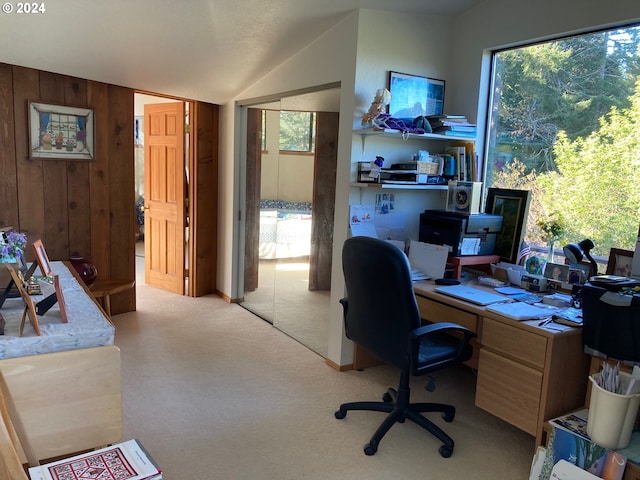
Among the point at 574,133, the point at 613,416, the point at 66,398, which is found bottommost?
the point at 613,416

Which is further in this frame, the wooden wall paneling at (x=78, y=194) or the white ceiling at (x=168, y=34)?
the wooden wall paneling at (x=78, y=194)

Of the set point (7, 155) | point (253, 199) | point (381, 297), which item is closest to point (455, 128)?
point (381, 297)

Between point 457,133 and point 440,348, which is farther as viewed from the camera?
point 457,133

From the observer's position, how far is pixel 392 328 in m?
2.45

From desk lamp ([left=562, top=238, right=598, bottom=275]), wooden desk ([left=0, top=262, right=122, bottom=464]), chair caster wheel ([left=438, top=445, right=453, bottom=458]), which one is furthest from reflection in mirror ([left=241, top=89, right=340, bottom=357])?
wooden desk ([left=0, top=262, right=122, bottom=464])

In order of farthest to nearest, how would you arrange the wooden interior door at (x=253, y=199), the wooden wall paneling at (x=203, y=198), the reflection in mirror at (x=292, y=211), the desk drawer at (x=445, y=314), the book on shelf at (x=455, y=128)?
the wooden wall paneling at (x=203, y=198) → the wooden interior door at (x=253, y=199) → the reflection in mirror at (x=292, y=211) → the book on shelf at (x=455, y=128) → the desk drawer at (x=445, y=314)

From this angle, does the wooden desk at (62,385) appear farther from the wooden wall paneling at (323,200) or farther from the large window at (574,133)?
the large window at (574,133)

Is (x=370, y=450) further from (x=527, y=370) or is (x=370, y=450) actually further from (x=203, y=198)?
(x=203, y=198)

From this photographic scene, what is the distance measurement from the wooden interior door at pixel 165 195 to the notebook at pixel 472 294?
118 inches

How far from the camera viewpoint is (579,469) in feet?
6.54

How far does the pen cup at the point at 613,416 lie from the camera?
1981 mm

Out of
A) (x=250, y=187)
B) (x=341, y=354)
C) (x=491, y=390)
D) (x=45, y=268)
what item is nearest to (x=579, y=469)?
(x=491, y=390)

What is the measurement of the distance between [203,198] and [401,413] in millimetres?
3092

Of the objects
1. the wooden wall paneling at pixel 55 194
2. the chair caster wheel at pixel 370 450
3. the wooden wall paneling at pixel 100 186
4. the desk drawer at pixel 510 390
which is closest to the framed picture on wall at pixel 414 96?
the desk drawer at pixel 510 390
